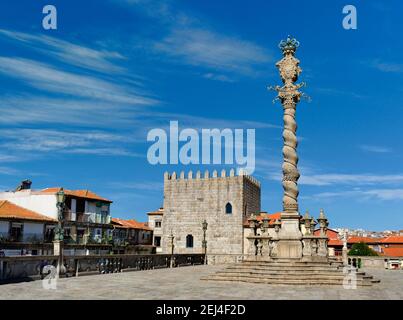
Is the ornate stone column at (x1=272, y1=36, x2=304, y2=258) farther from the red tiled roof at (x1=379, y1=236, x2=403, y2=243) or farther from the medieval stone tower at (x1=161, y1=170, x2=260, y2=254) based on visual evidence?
the red tiled roof at (x1=379, y1=236, x2=403, y2=243)

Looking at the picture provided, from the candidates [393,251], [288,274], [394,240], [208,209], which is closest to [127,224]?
[208,209]

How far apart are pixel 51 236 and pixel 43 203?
159 inches

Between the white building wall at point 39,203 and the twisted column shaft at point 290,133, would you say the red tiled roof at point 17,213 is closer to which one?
the white building wall at point 39,203

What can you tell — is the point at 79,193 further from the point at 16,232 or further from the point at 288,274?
the point at 288,274

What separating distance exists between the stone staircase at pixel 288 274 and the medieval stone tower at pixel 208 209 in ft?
102

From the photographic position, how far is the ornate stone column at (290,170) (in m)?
20.6

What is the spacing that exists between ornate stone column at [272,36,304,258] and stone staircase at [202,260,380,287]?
127 centimetres

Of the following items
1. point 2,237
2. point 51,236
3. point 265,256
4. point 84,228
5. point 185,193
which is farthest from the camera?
point 185,193

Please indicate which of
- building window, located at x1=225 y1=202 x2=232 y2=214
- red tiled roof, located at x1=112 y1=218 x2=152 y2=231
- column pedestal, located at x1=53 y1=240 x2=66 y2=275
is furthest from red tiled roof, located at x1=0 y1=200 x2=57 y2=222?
column pedestal, located at x1=53 y1=240 x2=66 y2=275

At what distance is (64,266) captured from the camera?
19812 millimetres
